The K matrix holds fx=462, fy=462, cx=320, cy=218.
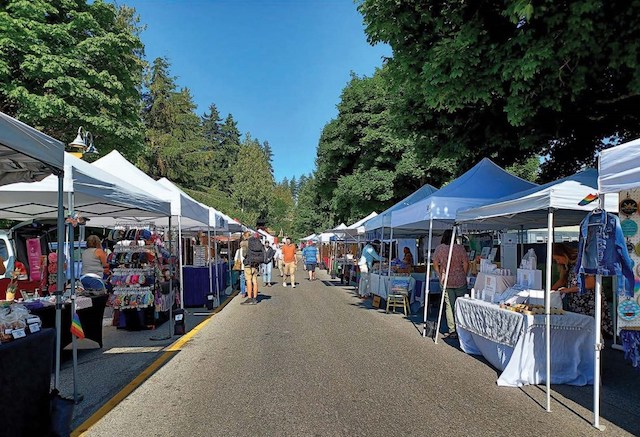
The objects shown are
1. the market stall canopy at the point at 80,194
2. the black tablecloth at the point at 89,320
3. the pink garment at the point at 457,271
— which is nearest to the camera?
the market stall canopy at the point at 80,194

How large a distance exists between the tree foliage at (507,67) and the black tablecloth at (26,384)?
6034mm

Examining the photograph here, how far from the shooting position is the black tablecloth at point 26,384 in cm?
334

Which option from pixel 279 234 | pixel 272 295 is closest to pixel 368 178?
pixel 272 295

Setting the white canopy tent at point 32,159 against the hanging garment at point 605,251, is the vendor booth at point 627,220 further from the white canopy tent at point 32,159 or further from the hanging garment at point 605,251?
the white canopy tent at point 32,159

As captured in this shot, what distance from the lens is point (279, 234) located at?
257 feet

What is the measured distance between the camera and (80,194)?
616cm

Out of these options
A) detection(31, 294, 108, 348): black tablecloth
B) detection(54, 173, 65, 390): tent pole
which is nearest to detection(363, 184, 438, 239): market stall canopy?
detection(31, 294, 108, 348): black tablecloth

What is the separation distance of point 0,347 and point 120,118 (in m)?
18.0

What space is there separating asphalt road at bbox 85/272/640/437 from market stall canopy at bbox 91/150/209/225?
284cm

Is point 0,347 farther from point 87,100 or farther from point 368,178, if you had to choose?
point 368,178

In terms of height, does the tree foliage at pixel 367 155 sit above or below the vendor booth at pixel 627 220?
above

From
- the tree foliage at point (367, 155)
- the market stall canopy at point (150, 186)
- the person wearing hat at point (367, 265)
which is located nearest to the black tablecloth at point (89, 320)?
the market stall canopy at point (150, 186)

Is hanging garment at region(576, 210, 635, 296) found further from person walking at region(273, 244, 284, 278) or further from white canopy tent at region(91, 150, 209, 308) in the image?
person walking at region(273, 244, 284, 278)

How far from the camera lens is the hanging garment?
4184mm
